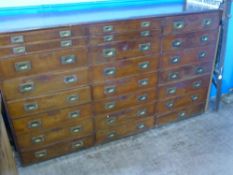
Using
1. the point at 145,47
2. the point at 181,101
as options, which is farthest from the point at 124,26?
the point at 181,101

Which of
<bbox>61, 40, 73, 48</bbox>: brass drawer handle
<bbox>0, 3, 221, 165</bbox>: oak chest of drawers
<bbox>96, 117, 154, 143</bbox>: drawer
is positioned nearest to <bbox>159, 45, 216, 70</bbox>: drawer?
<bbox>0, 3, 221, 165</bbox>: oak chest of drawers

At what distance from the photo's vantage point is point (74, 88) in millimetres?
1715

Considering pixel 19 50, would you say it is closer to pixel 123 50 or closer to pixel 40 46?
pixel 40 46

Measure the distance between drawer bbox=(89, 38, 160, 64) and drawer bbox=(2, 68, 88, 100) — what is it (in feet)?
0.40

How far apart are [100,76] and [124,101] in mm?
310

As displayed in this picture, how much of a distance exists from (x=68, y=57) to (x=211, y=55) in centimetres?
117

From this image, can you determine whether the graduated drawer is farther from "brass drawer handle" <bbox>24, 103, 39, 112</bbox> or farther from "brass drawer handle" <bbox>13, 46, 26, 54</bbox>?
"brass drawer handle" <bbox>24, 103, 39, 112</bbox>

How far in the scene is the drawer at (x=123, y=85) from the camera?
181 centimetres

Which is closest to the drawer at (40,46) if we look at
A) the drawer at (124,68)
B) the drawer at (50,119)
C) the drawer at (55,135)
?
the drawer at (124,68)

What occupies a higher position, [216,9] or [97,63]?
[216,9]

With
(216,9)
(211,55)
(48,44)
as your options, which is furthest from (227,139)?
(48,44)

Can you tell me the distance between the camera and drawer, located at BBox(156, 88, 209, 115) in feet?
7.07

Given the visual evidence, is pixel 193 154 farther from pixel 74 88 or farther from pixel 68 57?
pixel 68 57

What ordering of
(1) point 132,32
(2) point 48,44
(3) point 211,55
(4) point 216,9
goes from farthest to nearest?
(3) point 211,55
(4) point 216,9
(1) point 132,32
(2) point 48,44
